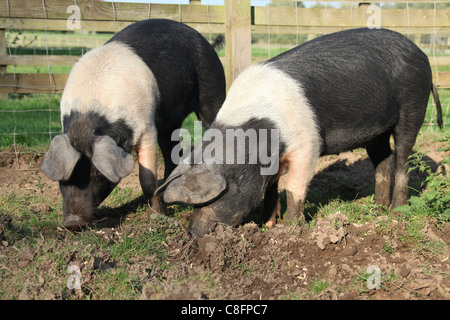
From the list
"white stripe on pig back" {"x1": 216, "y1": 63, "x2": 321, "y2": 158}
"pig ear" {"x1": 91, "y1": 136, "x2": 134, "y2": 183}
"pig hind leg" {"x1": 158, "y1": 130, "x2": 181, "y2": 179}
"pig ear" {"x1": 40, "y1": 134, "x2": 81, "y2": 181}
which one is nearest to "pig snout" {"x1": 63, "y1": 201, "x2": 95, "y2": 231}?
"pig ear" {"x1": 40, "y1": 134, "x2": 81, "y2": 181}

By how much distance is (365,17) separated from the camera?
627 cm

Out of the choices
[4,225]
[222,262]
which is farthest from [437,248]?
[4,225]

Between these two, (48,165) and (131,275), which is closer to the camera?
(131,275)

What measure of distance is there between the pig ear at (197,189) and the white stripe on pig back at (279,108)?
473 mm

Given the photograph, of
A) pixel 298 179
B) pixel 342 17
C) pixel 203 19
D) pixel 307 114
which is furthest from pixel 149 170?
pixel 342 17

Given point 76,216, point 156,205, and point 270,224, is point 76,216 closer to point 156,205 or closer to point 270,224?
point 156,205

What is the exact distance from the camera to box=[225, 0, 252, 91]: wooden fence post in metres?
5.61

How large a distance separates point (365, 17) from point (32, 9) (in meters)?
4.06

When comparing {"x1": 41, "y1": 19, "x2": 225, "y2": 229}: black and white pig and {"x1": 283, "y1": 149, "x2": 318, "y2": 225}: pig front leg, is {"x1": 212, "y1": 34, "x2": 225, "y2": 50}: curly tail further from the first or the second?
{"x1": 283, "y1": 149, "x2": 318, "y2": 225}: pig front leg

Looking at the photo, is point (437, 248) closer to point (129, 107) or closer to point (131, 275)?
point (131, 275)

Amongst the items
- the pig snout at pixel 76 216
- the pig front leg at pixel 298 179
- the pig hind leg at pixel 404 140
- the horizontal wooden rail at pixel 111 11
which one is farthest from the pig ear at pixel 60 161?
the pig hind leg at pixel 404 140

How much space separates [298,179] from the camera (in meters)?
3.83

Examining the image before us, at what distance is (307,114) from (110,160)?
4.95 ft

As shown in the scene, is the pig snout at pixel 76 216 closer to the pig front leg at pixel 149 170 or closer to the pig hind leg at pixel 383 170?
the pig front leg at pixel 149 170
